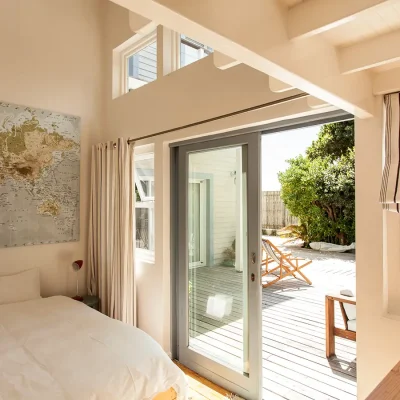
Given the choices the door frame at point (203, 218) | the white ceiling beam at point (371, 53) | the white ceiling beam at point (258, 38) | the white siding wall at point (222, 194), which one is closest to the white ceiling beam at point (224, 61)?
the white ceiling beam at point (258, 38)

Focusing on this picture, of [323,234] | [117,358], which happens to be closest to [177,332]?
[117,358]

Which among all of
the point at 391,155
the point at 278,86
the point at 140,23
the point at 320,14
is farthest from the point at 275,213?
the point at 140,23

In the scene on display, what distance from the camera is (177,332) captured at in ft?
9.89

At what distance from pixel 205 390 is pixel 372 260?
1.68 metres

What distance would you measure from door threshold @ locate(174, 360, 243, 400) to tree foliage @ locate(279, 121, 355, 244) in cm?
572

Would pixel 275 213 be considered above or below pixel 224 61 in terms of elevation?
below

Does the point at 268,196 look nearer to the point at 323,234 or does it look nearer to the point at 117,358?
the point at 323,234

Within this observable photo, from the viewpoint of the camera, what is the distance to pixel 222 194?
2635mm

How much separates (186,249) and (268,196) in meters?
6.16

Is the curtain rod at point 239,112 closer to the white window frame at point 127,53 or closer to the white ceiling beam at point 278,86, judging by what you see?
the white ceiling beam at point 278,86

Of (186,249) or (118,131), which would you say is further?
(118,131)

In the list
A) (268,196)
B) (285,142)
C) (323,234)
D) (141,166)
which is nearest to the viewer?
(141,166)

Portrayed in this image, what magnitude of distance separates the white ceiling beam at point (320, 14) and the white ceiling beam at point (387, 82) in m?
0.77

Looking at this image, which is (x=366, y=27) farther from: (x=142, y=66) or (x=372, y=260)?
(x=142, y=66)
